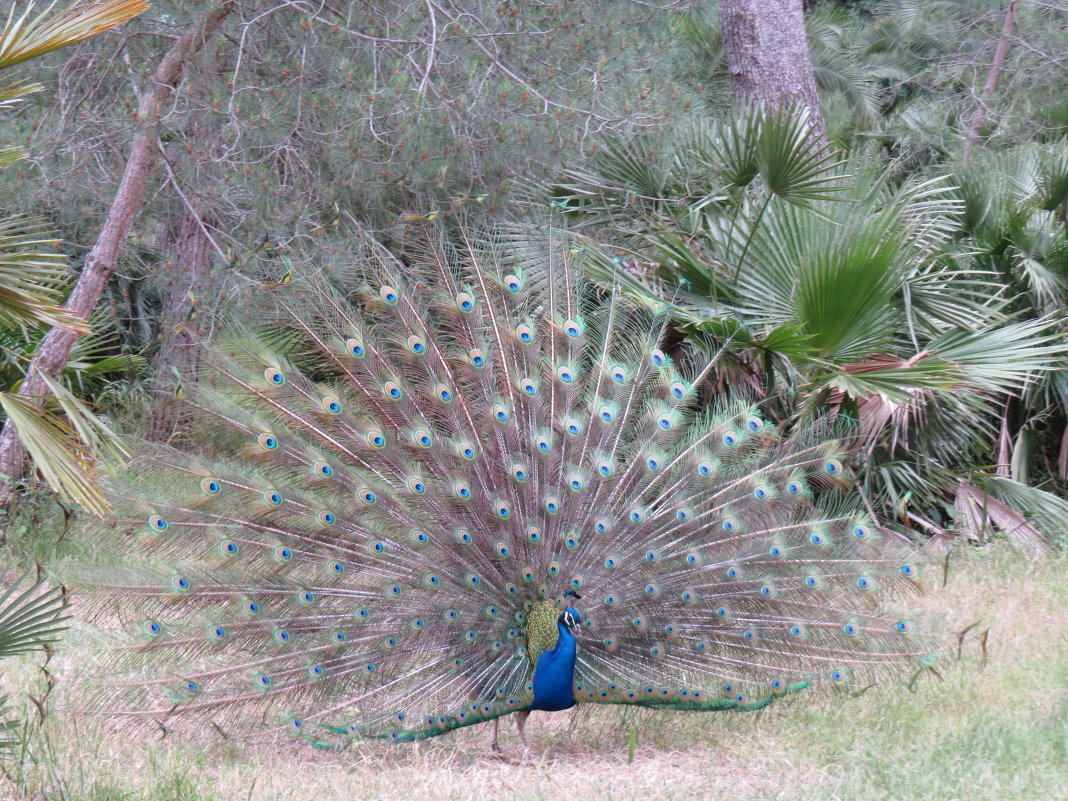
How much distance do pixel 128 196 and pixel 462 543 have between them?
120 inches

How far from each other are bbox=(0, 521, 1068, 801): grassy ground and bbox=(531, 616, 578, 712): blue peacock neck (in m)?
0.26

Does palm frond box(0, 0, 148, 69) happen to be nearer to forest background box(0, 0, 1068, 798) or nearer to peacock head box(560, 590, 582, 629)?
forest background box(0, 0, 1068, 798)

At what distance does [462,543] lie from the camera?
4441 mm

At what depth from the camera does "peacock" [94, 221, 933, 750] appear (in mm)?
4184

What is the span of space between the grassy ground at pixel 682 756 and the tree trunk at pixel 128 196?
175 centimetres

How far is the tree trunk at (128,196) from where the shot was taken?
5.95m

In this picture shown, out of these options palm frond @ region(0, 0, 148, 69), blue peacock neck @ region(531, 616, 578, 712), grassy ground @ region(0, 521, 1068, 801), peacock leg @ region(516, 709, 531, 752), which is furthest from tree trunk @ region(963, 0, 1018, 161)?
palm frond @ region(0, 0, 148, 69)

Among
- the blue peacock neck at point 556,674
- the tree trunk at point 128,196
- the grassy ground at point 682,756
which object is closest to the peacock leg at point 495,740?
the grassy ground at point 682,756

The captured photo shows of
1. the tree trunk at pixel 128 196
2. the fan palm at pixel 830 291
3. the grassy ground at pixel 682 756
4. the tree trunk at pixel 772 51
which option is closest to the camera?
the grassy ground at pixel 682 756

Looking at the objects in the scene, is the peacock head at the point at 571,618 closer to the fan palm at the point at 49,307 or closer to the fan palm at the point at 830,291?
the fan palm at the point at 830,291

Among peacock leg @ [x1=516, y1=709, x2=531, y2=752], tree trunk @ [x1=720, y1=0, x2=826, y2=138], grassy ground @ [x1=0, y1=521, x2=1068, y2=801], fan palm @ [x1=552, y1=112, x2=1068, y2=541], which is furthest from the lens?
tree trunk @ [x1=720, y1=0, x2=826, y2=138]

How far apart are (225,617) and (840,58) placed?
10.3 meters

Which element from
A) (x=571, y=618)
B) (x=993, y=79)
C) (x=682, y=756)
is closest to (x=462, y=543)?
(x=571, y=618)

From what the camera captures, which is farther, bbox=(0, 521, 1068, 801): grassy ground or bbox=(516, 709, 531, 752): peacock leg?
bbox=(516, 709, 531, 752): peacock leg
